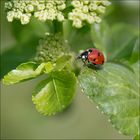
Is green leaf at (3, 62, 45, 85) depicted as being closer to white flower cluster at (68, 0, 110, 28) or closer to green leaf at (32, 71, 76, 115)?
green leaf at (32, 71, 76, 115)

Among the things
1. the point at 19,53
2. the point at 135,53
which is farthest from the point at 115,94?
the point at 19,53

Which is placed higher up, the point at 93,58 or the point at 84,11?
the point at 84,11

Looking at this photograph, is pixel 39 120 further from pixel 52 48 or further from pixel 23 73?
pixel 23 73

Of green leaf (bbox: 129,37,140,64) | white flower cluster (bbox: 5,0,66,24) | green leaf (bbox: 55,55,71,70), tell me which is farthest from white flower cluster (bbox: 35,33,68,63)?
green leaf (bbox: 129,37,140,64)

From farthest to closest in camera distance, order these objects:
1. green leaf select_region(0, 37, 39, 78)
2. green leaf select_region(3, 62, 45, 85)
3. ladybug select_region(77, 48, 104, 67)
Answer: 1. green leaf select_region(0, 37, 39, 78)
2. ladybug select_region(77, 48, 104, 67)
3. green leaf select_region(3, 62, 45, 85)

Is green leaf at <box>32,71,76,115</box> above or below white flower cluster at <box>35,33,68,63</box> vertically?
below

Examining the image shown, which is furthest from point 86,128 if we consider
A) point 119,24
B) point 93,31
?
point 93,31
